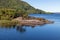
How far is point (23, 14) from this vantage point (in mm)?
103875

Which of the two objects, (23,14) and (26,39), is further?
(23,14)

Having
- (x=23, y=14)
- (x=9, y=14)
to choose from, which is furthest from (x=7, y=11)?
(x=23, y=14)

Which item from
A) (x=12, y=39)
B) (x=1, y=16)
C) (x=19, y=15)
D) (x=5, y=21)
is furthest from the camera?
(x=19, y=15)

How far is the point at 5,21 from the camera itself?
3472 inches

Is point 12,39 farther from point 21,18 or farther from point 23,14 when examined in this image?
point 23,14

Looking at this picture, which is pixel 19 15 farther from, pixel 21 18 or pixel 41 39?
pixel 41 39

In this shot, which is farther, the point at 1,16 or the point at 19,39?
the point at 1,16

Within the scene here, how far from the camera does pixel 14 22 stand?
89375 mm

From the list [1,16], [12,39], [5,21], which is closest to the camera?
[12,39]

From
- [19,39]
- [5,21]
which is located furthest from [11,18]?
[19,39]

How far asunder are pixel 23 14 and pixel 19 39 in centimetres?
5466

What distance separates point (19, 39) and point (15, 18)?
4776 cm

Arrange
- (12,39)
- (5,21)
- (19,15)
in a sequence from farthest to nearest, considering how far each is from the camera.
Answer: (19,15) < (5,21) < (12,39)

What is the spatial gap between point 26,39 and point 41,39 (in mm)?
3880
